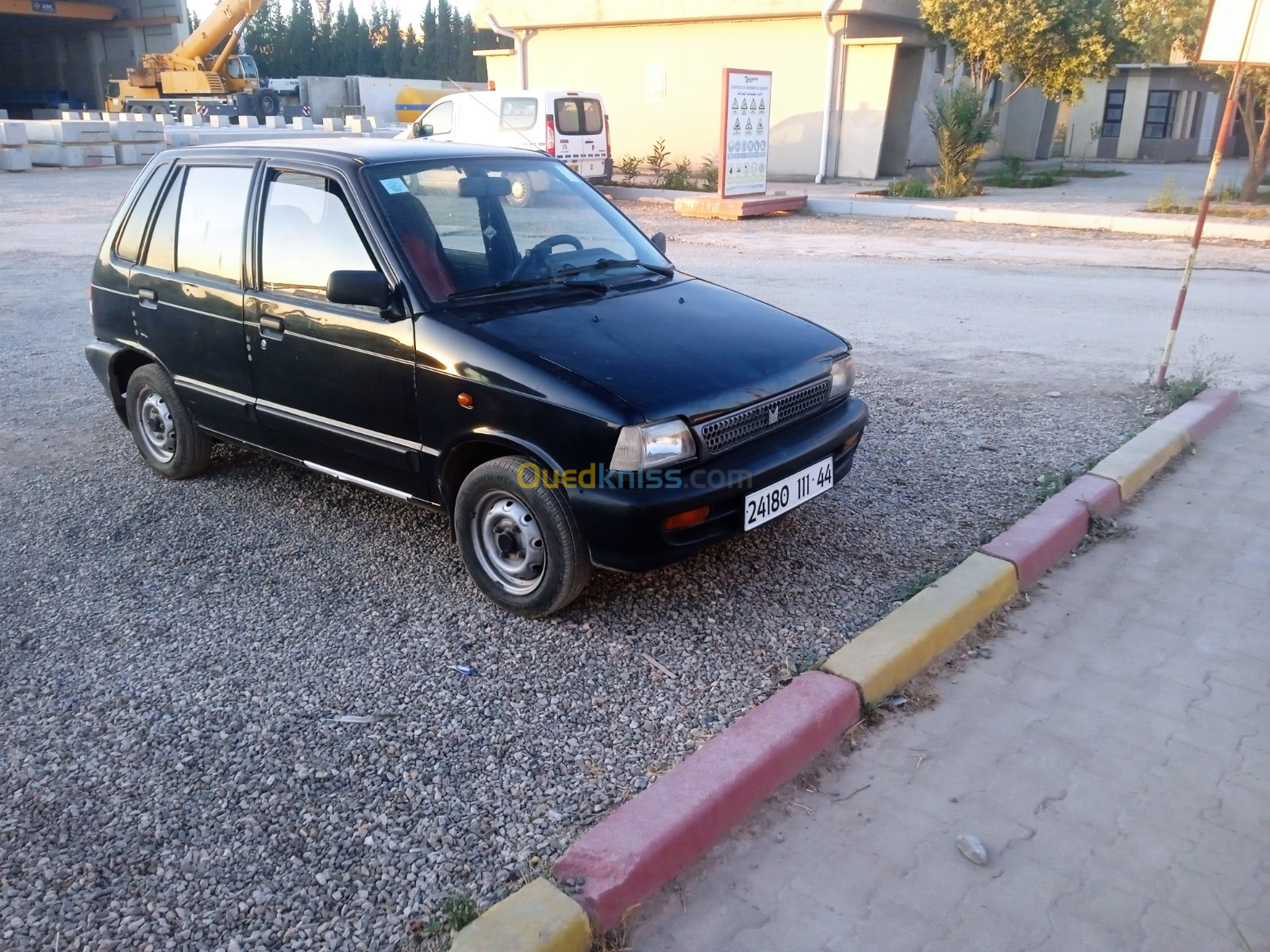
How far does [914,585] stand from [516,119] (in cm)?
1744

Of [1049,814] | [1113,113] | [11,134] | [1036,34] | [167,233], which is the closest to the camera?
[1049,814]

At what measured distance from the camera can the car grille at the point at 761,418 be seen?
12.5ft

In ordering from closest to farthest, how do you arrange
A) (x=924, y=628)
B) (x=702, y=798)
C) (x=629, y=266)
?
1. (x=702, y=798)
2. (x=924, y=628)
3. (x=629, y=266)

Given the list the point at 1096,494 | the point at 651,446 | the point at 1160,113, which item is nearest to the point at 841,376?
the point at 651,446

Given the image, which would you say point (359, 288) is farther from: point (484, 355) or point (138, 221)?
point (138, 221)

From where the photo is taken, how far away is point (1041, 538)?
4602 mm

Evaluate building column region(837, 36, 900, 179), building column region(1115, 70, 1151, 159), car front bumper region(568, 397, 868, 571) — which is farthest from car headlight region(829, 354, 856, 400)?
building column region(1115, 70, 1151, 159)

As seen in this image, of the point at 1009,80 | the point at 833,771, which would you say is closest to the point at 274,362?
the point at 833,771

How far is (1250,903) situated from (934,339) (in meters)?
6.64

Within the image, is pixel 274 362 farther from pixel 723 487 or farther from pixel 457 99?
pixel 457 99

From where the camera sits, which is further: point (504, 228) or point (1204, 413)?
point (1204, 413)

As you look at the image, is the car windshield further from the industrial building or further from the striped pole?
the industrial building

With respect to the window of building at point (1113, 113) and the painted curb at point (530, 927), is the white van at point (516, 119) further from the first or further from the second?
the window of building at point (1113, 113)

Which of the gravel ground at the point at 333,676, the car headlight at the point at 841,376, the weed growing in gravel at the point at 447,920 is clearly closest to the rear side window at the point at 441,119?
the gravel ground at the point at 333,676
